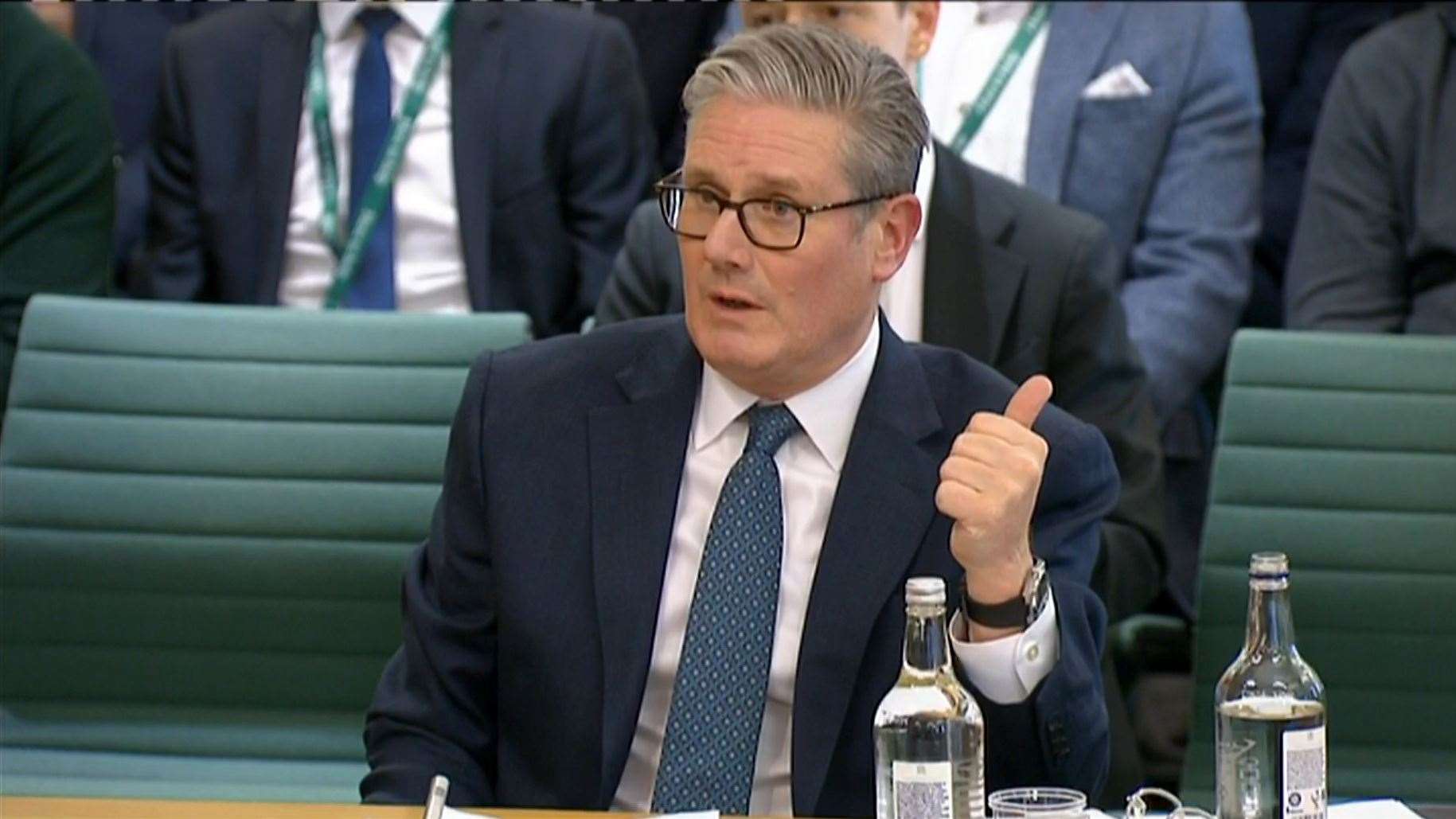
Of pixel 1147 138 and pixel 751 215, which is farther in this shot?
pixel 1147 138

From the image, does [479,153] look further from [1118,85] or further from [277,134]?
[1118,85]

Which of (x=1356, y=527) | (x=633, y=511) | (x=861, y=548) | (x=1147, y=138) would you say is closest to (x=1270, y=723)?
(x=861, y=548)

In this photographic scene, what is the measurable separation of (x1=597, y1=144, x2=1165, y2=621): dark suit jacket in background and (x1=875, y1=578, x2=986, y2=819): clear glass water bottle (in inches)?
59.1

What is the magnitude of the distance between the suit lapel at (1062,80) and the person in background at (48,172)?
70.8 inches

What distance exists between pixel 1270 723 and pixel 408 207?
2.78 metres

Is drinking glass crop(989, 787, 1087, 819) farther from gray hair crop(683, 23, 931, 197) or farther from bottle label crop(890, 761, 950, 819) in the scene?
Answer: gray hair crop(683, 23, 931, 197)

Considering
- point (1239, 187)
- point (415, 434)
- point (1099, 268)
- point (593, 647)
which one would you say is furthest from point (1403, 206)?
point (593, 647)

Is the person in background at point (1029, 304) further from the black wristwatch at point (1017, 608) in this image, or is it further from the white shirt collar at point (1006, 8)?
the black wristwatch at point (1017, 608)

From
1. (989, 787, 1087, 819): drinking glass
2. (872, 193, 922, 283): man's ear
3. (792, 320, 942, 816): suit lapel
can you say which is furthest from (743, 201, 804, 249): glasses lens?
(989, 787, 1087, 819): drinking glass

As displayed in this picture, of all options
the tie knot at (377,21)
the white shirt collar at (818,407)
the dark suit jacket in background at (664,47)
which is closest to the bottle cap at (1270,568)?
the white shirt collar at (818,407)

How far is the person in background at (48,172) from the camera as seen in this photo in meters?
4.37

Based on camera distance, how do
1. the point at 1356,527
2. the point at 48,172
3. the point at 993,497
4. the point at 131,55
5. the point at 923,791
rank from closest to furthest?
the point at 923,791 → the point at 993,497 → the point at 1356,527 → the point at 48,172 → the point at 131,55

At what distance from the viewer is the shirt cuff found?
2285 millimetres

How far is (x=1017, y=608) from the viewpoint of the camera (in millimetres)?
2283
